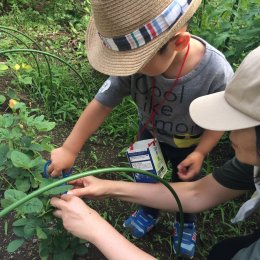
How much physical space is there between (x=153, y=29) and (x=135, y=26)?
2.4 inches

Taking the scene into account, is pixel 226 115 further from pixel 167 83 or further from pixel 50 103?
pixel 50 103

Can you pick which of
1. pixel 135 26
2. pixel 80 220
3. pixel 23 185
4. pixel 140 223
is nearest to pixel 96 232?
pixel 80 220

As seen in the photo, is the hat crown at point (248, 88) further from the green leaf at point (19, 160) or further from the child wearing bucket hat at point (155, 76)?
the green leaf at point (19, 160)

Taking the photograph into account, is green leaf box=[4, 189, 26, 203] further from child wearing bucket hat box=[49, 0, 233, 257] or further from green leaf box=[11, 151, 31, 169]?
A: child wearing bucket hat box=[49, 0, 233, 257]

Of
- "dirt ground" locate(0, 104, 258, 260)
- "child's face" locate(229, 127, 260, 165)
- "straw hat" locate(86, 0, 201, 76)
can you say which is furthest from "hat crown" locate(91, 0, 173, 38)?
"dirt ground" locate(0, 104, 258, 260)

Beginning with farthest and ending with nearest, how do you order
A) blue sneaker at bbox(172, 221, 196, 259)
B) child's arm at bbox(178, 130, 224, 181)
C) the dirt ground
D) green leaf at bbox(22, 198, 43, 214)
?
blue sneaker at bbox(172, 221, 196, 259) < the dirt ground < child's arm at bbox(178, 130, 224, 181) < green leaf at bbox(22, 198, 43, 214)

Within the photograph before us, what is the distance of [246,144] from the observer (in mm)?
1030

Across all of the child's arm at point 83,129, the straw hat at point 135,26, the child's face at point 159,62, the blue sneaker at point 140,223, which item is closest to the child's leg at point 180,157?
the blue sneaker at point 140,223

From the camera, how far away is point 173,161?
1742 mm

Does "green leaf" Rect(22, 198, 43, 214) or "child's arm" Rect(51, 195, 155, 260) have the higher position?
"green leaf" Rect(22, 198, 43, 214)

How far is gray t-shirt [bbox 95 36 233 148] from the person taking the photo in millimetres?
1401

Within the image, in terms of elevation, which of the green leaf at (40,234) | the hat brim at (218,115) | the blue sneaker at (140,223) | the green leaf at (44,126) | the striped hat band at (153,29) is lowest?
the blue sneaker at (140,223)

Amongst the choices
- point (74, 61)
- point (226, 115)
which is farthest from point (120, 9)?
point (74, 61)

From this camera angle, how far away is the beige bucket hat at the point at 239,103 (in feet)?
3.03
